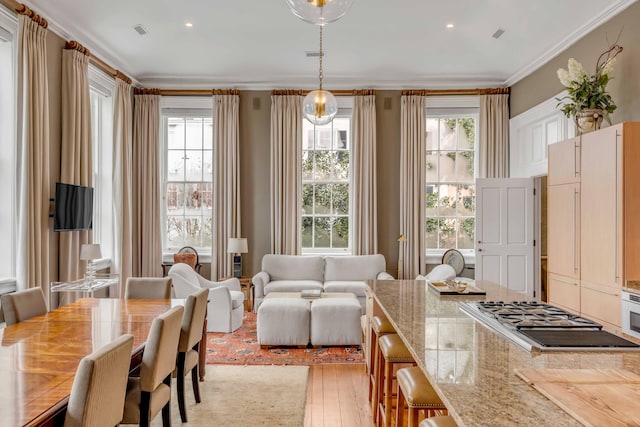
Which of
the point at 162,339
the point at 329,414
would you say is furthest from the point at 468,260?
the point at 162,339

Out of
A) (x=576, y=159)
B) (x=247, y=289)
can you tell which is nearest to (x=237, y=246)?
(x=247, y=289)

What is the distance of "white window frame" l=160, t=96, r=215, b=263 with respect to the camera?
6648 millimetres

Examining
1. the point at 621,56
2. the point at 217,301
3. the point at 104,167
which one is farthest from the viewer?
the point at 104,167

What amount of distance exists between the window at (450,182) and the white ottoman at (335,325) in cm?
272

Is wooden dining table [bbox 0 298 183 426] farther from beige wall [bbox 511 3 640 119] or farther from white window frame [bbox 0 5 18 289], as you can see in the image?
beige wall [bbox 511 3 640 119]

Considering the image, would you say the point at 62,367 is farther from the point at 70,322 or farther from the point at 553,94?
the point at 553,94

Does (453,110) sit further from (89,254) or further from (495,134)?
(89,254)

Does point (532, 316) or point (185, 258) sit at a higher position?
point (532, 316)

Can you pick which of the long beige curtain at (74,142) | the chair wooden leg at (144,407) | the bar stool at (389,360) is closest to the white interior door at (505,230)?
the bar stool at (389,360)

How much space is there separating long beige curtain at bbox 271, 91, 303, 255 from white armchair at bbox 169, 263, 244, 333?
1430 millimetres

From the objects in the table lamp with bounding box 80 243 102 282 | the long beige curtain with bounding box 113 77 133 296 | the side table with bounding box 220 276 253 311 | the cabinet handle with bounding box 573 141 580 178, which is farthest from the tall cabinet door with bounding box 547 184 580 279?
the long beige curtain with bounding box 113 77 133 296

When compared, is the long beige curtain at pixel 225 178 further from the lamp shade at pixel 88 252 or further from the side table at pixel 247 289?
the lamp shade at pixel 88 252

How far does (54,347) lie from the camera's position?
2.17 metres

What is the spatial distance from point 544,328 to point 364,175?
496 cm
